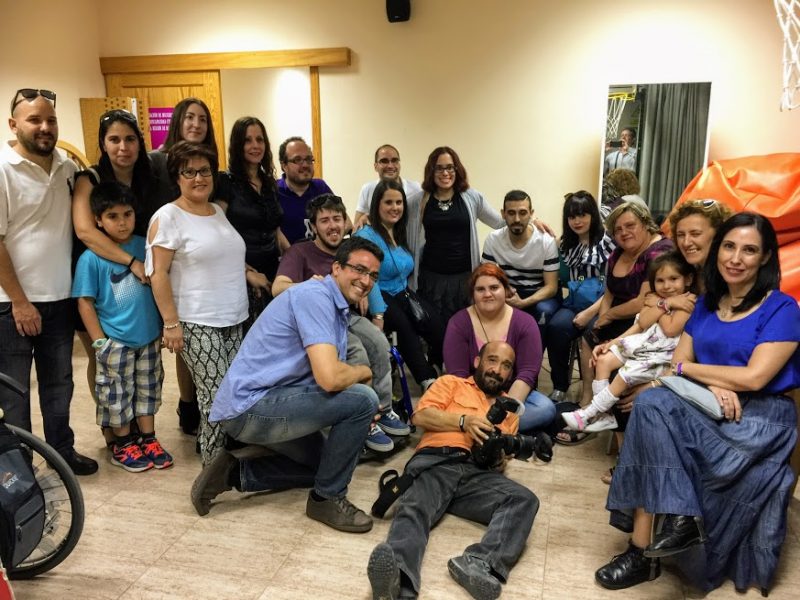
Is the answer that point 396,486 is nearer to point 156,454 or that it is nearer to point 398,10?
point 156,454

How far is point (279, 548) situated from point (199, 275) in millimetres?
1076

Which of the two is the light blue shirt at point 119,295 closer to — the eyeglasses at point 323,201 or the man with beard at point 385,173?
the eyeglasses at point 323,201

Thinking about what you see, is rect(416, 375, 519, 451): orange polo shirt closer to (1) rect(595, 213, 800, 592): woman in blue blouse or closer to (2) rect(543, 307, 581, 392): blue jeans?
(1) rect(595, 213, 800, 592): woman in blue blouse

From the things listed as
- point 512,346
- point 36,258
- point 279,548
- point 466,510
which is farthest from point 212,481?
point 512,346

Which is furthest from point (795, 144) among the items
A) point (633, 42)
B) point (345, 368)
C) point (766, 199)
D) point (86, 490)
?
point (86, 490)

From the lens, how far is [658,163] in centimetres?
464

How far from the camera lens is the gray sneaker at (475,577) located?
1.98 m

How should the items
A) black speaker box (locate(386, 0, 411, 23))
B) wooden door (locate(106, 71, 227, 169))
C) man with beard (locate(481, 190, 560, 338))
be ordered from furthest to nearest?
wooden door (locate(106, 71, 227, 169))
black speaker box (locate(386, 0, 411, 23))
man with beard (locate(481, 190, 560, 338))

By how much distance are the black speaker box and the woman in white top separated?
2874 mm

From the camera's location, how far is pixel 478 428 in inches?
96.8

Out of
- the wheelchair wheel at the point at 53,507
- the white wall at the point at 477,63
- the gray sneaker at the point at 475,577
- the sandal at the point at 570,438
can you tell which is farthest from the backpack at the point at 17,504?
the white wall at the point at 477,63

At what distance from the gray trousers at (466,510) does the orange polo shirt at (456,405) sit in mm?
81

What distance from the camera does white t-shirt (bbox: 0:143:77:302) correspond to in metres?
2.37

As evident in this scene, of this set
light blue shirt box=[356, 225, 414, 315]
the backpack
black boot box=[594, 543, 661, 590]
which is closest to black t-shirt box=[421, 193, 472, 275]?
light blue shirt box=[356, 225, 414, 315]
